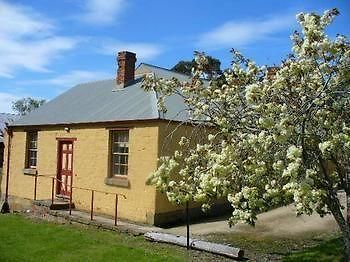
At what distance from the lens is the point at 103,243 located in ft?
40.8

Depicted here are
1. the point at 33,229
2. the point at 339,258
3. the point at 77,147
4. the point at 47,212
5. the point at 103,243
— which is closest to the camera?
the point at 339,258

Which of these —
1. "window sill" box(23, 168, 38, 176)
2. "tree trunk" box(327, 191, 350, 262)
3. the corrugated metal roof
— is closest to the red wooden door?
the corrugated metal roof

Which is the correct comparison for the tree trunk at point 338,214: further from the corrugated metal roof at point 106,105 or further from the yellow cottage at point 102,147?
the corrugated metal roof at point 106,105

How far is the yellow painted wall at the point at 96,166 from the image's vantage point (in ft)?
Answer: 48.9

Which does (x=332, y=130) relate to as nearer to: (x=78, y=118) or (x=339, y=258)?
(x=339, y=258)

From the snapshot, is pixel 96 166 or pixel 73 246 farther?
pixel 96 166

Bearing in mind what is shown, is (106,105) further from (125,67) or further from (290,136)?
(290,136)

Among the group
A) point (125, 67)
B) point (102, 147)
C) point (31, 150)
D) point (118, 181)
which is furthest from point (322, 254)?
point (31, 150)

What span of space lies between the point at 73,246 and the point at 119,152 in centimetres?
472

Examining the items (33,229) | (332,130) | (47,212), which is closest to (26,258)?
(33,229)

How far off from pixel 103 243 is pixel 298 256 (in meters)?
5.18

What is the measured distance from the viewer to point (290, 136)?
6.26 metres

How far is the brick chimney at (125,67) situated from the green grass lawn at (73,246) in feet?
23.3

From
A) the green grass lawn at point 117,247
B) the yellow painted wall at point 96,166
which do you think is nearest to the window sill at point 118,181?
the yellow painted wall at point 96,166
